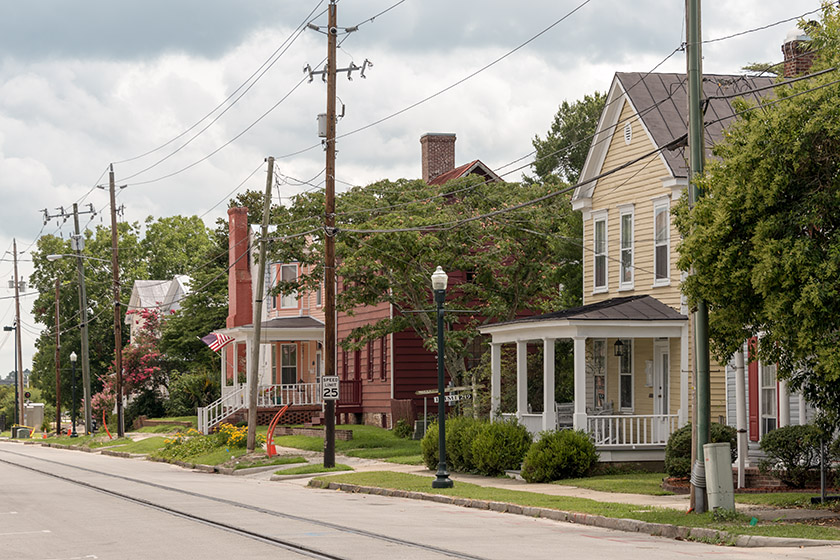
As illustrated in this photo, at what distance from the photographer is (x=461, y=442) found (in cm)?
2712

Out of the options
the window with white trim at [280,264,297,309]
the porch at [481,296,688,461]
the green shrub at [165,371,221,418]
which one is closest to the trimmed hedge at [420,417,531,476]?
the porch at [481,296,688,461]

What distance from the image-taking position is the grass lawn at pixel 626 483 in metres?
21.5

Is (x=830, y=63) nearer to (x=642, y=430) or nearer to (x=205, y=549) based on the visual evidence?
(x=205, y=549)

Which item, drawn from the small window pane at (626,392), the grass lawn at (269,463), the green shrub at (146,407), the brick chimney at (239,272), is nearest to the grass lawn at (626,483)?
the small window pane at (626,392)

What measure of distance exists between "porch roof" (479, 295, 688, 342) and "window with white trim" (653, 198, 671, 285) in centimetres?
68

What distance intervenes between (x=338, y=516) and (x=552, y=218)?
18.7m

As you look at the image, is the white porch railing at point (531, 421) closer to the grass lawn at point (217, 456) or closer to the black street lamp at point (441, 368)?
the black street lamp at point (441, 368)

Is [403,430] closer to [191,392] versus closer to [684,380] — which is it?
[684,380]

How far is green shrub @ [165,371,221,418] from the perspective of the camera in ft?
194

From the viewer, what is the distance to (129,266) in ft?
300

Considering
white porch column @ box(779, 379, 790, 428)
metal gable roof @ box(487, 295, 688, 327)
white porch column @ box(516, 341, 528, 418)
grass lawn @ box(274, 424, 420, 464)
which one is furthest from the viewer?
grass lawn @ box(274, 424, 420, 464)

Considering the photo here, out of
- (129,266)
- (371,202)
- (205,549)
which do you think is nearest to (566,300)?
(371,202)

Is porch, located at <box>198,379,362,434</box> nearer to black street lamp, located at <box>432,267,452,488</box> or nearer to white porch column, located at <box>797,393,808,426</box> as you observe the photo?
black street lamp, located at <box>432,267,452,488</box>

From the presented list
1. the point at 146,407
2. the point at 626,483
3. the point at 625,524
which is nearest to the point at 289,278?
the point at 146,407
